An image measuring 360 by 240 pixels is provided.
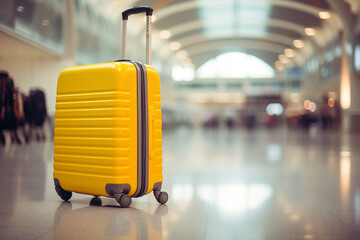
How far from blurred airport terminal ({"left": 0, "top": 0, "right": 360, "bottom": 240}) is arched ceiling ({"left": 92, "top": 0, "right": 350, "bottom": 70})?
7.1 inches

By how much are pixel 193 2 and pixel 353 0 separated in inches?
451

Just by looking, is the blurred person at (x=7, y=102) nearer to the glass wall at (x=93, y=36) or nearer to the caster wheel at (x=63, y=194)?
the caster wheel at (x=63, y=194)

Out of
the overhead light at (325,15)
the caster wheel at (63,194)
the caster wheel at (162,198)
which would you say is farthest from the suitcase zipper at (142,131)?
the overhead light at (325,15)

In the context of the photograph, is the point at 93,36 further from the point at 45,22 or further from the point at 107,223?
the point at 107,223

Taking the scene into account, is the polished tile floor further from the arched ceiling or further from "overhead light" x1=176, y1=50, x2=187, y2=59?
"overhead light" x1=176, y1=50, x2=187, y2=59

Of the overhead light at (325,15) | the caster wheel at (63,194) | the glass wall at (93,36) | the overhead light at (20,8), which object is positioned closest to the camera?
the caster wheel at (63,194)

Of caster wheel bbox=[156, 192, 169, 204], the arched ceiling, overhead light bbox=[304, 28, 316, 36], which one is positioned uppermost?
the arched ceiling

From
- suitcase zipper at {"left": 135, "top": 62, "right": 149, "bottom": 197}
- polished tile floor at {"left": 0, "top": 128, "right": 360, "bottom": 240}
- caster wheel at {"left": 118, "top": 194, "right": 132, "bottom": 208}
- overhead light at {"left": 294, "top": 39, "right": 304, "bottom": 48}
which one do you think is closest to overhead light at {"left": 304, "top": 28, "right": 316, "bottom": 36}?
overhead light at {"left": 294, "top": 39, "right": 304, "bottom": 48}

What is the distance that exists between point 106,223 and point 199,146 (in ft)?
28.0

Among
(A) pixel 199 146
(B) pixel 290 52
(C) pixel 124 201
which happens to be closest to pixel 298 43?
(B) pixel 290 52

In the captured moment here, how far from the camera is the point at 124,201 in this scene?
9.02 feet

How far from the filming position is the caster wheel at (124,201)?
9.00 feet

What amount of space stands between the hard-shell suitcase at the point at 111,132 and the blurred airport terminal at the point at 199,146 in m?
0.17

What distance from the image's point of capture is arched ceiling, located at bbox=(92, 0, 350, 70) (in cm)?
2842
